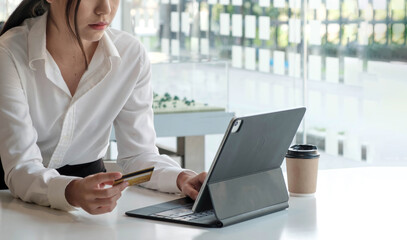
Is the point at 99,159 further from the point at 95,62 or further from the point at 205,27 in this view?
the point at 205,27

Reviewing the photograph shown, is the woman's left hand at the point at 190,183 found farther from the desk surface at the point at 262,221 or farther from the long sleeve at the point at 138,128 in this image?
the long sleeve at the point at 138,128

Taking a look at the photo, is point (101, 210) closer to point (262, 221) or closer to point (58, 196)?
point (58, 196)

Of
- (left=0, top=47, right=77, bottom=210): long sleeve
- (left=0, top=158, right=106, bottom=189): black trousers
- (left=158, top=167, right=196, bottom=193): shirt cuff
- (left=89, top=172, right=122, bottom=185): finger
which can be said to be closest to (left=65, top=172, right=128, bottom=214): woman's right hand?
(left=89, top=172, right=122, bottom=185): finger

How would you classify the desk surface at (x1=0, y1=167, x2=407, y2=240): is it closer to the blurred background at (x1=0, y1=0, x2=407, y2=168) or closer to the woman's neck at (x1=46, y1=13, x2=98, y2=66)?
the woman's neck at (x1=46, y1=13, x2=98, y2=66)

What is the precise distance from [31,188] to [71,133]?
0.27 meters

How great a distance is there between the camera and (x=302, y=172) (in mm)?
1819

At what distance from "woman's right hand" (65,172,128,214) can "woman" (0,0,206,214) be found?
0.30 feet

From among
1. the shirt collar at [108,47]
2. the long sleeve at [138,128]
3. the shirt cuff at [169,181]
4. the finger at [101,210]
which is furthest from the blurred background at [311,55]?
the finger at [101,210]

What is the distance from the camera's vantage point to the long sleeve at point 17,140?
177 centimetres

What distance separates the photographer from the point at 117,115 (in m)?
2.11

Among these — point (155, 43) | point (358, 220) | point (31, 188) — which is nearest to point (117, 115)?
point (31, 188)

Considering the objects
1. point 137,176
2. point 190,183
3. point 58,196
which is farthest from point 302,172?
point 58,196

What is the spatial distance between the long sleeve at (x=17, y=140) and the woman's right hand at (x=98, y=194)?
0.46 ft

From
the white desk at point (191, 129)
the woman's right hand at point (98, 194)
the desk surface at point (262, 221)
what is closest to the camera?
the desk surface at point (262, 221)
